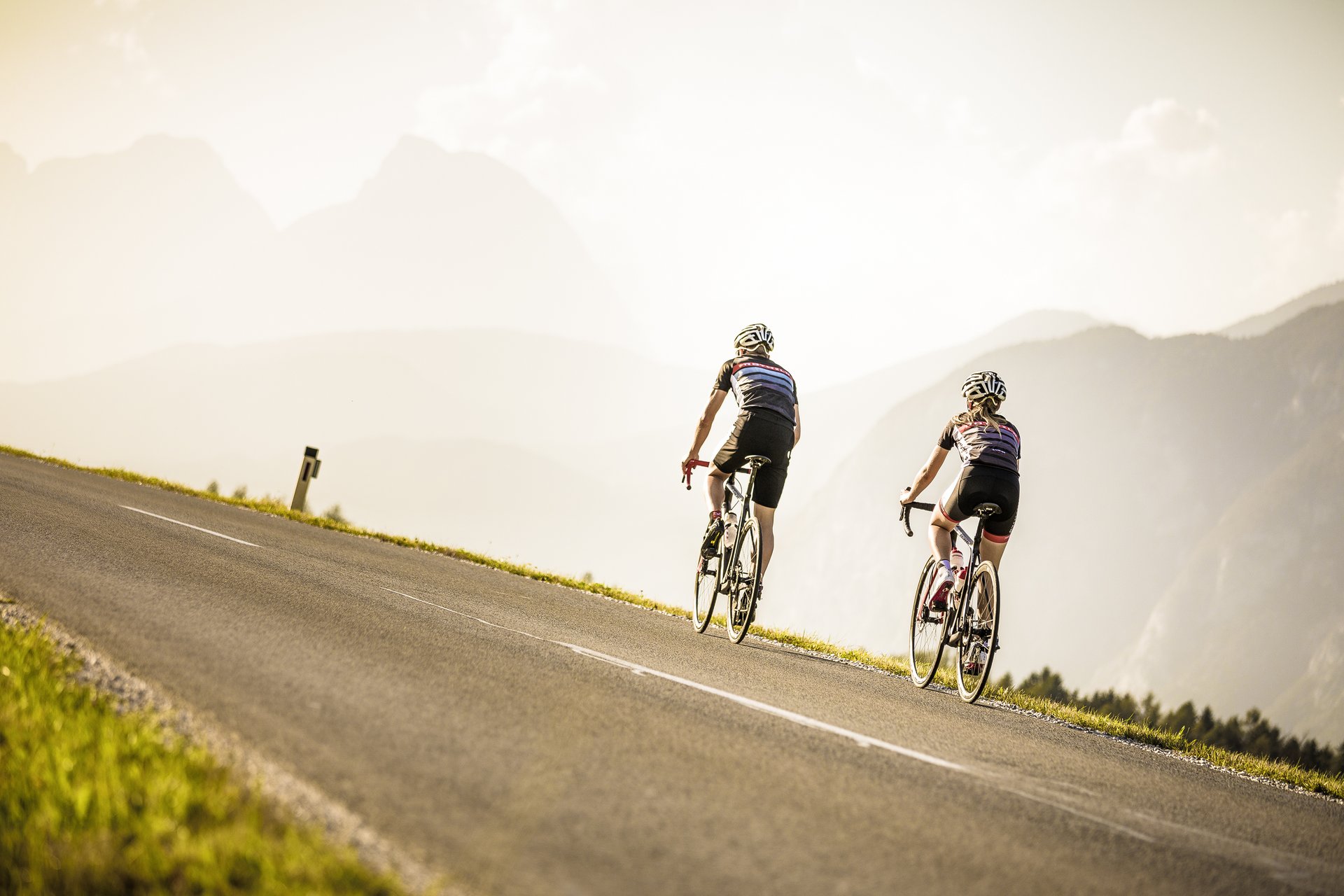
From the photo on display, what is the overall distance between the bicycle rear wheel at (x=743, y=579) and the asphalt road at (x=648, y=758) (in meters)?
0.37

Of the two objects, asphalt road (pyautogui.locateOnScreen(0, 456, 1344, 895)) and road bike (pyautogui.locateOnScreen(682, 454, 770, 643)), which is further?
road bike (pyautogui.locateOnScreen(682, 454, 770, 643))

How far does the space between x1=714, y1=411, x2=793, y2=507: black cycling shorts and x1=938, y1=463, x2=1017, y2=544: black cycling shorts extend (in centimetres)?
158

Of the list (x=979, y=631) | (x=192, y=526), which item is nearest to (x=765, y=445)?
(x=979, y=631)

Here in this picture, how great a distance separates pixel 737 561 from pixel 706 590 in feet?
3.33

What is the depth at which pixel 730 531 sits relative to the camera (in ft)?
28.5

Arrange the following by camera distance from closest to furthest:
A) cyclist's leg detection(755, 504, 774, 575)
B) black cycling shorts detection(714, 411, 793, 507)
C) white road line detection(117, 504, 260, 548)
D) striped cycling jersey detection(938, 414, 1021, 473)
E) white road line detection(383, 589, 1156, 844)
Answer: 1. white road line detection(383, 589, 1156, 844)
2. striped cycling jersey detection(938, 414, 1021, 473)
3. cyclist's leg detection(755, 504, 774, 575)
4. black cycling shorts detection(714, 411, 793, 507)
5. white road line detection(117, 504, 260, 548)

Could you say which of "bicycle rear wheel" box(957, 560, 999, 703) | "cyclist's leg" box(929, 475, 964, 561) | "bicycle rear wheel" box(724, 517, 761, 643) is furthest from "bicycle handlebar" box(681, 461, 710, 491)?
"bicycle rear wheel" box(957, 560, 999, 703)

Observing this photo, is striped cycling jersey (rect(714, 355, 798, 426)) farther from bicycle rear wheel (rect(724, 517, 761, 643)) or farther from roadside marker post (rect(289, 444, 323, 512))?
roadside marker post (rect(289, 444, 323, 512))

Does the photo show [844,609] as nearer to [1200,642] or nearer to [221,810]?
[1200,642]

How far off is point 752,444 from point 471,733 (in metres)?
4.73

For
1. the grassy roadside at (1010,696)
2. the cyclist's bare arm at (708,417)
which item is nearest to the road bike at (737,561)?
the cyclist's bare arm at (708,417)

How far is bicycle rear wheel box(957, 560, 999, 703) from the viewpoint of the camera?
705 cm

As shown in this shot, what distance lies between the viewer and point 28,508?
10820 millimetres

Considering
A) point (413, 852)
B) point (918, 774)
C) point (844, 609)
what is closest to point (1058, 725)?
point (918, 774)
